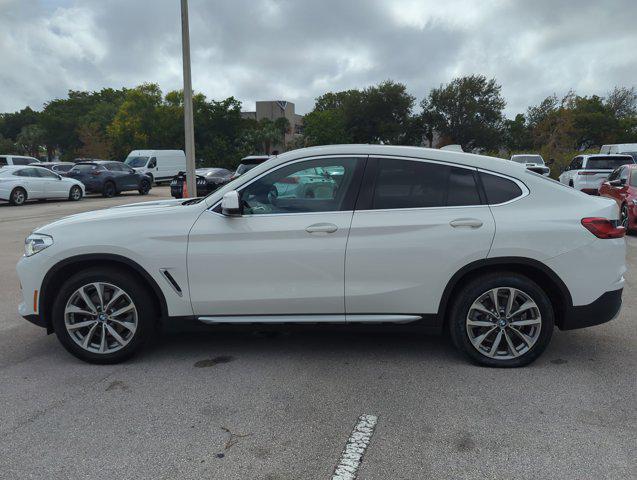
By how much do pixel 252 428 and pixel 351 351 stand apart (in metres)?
1.50

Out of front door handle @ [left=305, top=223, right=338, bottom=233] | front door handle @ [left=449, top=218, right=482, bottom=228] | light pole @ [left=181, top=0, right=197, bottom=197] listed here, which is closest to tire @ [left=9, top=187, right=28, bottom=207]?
light pole @ [left=181, top=0, right=197, bottom=197]

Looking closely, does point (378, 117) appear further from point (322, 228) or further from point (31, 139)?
point (322, 228)

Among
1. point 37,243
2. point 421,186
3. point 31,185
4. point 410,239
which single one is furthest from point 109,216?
point 31,185

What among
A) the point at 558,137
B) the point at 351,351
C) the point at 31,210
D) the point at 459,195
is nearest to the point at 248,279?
the point at 351,351

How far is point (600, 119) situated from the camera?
55.4 metres

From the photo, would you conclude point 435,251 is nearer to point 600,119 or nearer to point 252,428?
point 252,428

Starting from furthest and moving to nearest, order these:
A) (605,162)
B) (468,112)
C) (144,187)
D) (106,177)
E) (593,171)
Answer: (468,112) < (144,187) < (106,177) < (605,162) < (593,171)

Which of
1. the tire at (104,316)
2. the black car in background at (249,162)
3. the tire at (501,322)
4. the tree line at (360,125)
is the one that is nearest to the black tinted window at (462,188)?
the tire at (501,322)

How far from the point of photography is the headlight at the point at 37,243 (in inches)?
165

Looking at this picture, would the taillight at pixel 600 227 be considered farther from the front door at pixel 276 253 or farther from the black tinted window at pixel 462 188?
the front door at pixel 276 253

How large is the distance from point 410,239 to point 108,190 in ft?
73.9

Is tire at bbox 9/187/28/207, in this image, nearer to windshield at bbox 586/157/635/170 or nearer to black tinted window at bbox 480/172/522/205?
black tinted window at bbox 480/172/522/205

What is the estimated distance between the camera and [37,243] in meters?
4.24

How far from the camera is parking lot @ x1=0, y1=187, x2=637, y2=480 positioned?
2863mm
